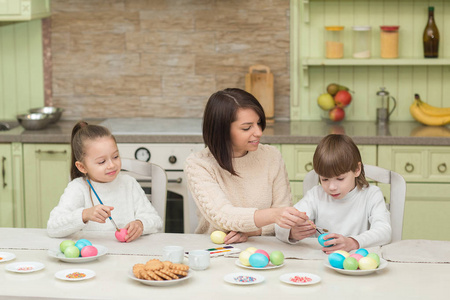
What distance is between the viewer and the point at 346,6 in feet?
13.1

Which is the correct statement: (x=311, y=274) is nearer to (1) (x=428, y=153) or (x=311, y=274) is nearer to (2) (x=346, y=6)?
(1) (x=428, y=153)

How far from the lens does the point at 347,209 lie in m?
2.32

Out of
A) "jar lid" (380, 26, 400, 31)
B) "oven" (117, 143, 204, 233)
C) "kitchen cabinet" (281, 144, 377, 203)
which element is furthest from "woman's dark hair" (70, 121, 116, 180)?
"jar lid" (380, 26, 400, 31)

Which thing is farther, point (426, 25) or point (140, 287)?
point (426, 25)

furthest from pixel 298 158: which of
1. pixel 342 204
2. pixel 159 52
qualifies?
pixel 342 204

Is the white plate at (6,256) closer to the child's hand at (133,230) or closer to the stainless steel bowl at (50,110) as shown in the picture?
the child's hand at (133,230)

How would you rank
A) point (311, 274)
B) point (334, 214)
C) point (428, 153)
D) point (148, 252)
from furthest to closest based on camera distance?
point (428, 153) → point (334, 214) → point (148, 252) → point (311, 274)

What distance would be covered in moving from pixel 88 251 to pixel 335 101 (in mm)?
2275

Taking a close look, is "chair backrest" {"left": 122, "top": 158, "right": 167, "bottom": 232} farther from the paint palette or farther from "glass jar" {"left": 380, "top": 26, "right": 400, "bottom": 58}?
"glass jar" {"left": 380, "top": 26, "right": 400, "bottom": 58}

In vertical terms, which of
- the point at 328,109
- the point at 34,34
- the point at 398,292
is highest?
the point at 34,34

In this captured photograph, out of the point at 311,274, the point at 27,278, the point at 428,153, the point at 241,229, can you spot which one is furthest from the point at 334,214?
the point at 428,153

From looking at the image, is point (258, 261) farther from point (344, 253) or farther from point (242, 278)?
point (344, 253)

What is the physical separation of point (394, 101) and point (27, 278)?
2.67 metres

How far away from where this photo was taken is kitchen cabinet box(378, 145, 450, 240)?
349cm
